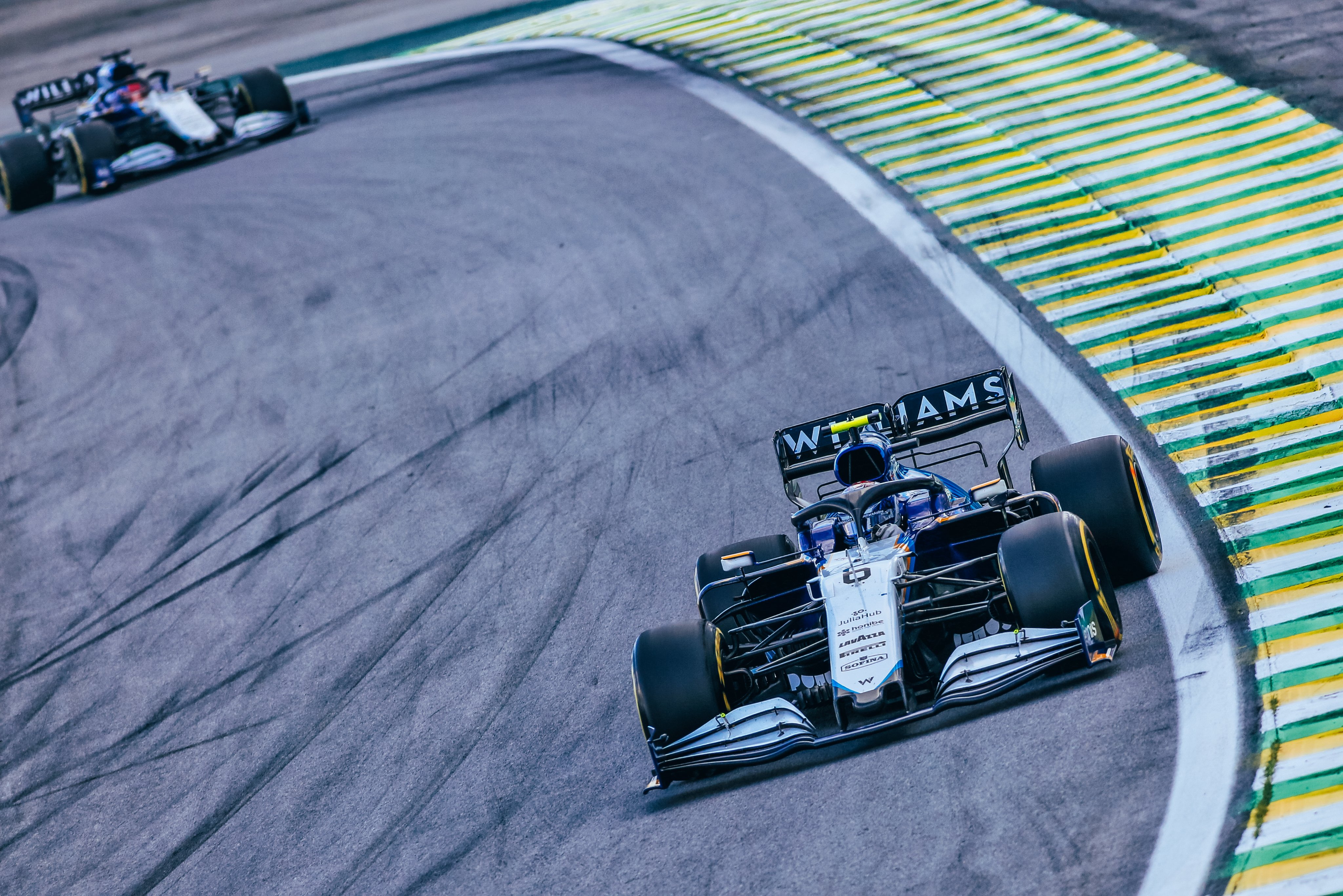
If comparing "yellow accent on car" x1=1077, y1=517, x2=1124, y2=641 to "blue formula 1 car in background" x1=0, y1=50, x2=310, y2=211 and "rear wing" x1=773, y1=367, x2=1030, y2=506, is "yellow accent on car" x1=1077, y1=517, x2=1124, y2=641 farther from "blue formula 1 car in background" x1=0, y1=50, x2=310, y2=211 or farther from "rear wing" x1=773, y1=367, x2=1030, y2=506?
"blue formula 1 car in background" x1=0, y1=50, x2=310, y2=211

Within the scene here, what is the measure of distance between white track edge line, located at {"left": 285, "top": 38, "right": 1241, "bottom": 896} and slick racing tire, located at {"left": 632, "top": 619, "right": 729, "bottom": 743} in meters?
2.32

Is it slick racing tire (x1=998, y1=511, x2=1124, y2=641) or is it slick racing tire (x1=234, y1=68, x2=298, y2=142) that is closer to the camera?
slick racing tire (x1=998, y1=511, x2=1124, y2=641)

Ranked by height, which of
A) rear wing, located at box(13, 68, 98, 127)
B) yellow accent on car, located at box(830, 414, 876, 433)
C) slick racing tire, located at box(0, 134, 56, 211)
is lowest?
yellow accent on car, located at box(830, 414, 876, 433)

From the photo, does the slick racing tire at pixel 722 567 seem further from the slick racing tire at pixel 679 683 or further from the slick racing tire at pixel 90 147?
the slick racing tire at pixel 90 147

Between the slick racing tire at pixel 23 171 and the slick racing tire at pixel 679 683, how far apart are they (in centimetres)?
1694

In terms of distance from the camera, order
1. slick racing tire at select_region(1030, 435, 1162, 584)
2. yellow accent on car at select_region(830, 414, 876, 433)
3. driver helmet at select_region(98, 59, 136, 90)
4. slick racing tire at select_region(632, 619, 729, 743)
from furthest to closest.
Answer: driver helmet at select_region(98, 59, 136, 90) → yellow accent on car at select_region(830, 414, 876, 433) → slick racing tire at select_region(1030, 435, 1162, 584) → slick racing tire at select_region(632, 619, 729, 743)

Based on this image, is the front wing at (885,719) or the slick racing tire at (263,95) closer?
the front wing at (885,719)

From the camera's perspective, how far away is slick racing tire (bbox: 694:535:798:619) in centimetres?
905

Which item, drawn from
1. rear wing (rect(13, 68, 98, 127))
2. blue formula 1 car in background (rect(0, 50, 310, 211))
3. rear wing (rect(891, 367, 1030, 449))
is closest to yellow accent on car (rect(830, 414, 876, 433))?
rear wing (rect(891, 367, 1030, 449))

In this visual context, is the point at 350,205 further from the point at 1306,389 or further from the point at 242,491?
the point at 1306,389

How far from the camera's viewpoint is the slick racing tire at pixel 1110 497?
341 inches

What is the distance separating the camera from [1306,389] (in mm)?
10945

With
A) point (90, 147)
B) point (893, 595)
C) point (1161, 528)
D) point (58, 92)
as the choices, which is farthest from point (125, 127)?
point (893, 595)

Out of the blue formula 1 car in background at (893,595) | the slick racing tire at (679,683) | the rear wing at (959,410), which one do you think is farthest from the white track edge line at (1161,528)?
the slick racing tire at (679,683)
